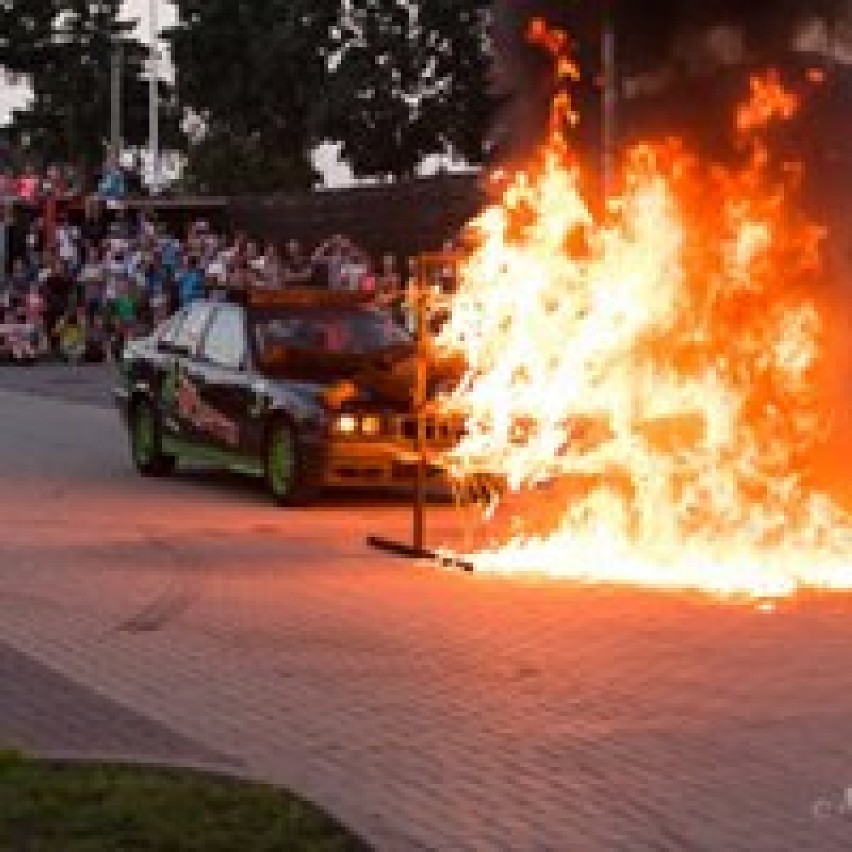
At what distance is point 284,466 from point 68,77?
286 ft

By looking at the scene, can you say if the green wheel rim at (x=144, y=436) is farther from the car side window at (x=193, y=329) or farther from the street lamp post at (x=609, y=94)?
the street lamp post at (x=609, y=94)

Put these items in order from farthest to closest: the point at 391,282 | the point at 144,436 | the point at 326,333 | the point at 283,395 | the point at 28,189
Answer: the point at 28,189 < the point at 391,282 < the point at 144,436 < the point at 326,333 < the point at 283,395

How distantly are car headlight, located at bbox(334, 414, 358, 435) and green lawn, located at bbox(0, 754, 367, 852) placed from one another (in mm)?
8516

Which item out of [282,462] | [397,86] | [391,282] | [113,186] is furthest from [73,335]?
[397,86]

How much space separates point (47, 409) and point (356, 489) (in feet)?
A: 32.0

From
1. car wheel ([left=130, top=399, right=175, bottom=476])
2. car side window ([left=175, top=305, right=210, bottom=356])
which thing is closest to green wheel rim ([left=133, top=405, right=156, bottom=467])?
car wheel ([left=130, top=399, right=175, bottom=476])

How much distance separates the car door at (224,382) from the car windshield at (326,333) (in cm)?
19

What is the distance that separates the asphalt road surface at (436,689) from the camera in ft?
23.3

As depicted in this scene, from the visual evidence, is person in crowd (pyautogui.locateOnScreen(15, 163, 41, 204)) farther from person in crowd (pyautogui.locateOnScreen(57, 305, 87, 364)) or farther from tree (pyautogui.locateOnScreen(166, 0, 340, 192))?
tree (pyautogui.locateOnScreen(166, 0, 340, 192))

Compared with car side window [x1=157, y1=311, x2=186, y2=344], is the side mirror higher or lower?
lower

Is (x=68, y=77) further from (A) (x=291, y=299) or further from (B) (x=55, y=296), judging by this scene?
(A) (x=291, y=299)

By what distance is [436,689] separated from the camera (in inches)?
361

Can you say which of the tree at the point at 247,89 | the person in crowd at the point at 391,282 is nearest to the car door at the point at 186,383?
the person in crowd at the point at 391,282

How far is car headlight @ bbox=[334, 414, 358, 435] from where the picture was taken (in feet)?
51.7
